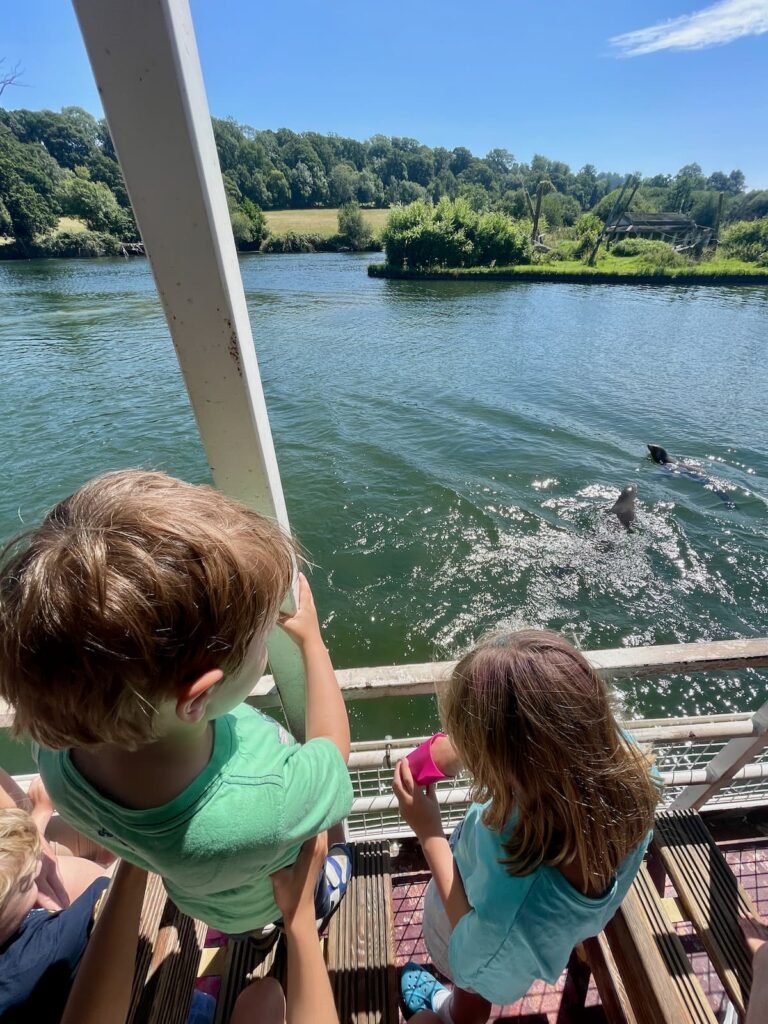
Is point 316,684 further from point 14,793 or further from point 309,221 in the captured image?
point 309,221

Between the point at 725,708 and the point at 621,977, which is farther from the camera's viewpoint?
the point at 725,708

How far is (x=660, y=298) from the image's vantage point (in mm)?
34375

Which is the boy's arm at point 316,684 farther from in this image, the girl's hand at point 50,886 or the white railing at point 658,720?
the girl's hand at point 50,886

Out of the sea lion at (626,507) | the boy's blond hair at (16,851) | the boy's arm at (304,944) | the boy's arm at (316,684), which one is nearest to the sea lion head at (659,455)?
the sea lion at (626,507)

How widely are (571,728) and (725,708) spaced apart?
6.29 meters

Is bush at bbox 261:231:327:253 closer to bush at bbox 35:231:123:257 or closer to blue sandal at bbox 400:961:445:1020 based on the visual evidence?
bush at bbox 35:231:123:257

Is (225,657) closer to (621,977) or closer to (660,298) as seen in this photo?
(621,977)

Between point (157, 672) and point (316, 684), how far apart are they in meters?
0.61

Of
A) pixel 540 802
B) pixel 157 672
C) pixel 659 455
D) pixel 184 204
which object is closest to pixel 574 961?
pixel 540 802

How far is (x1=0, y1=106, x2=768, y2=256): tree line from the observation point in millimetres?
48406

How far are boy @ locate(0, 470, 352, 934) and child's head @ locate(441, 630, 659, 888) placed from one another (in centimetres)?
42

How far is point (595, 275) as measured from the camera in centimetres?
4234

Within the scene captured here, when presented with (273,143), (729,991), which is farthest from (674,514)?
(273,143)

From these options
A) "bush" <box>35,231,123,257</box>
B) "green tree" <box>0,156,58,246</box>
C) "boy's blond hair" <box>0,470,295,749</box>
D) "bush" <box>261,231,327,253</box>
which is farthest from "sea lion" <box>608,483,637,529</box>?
"bush" <box>261,231,327,253</box>
